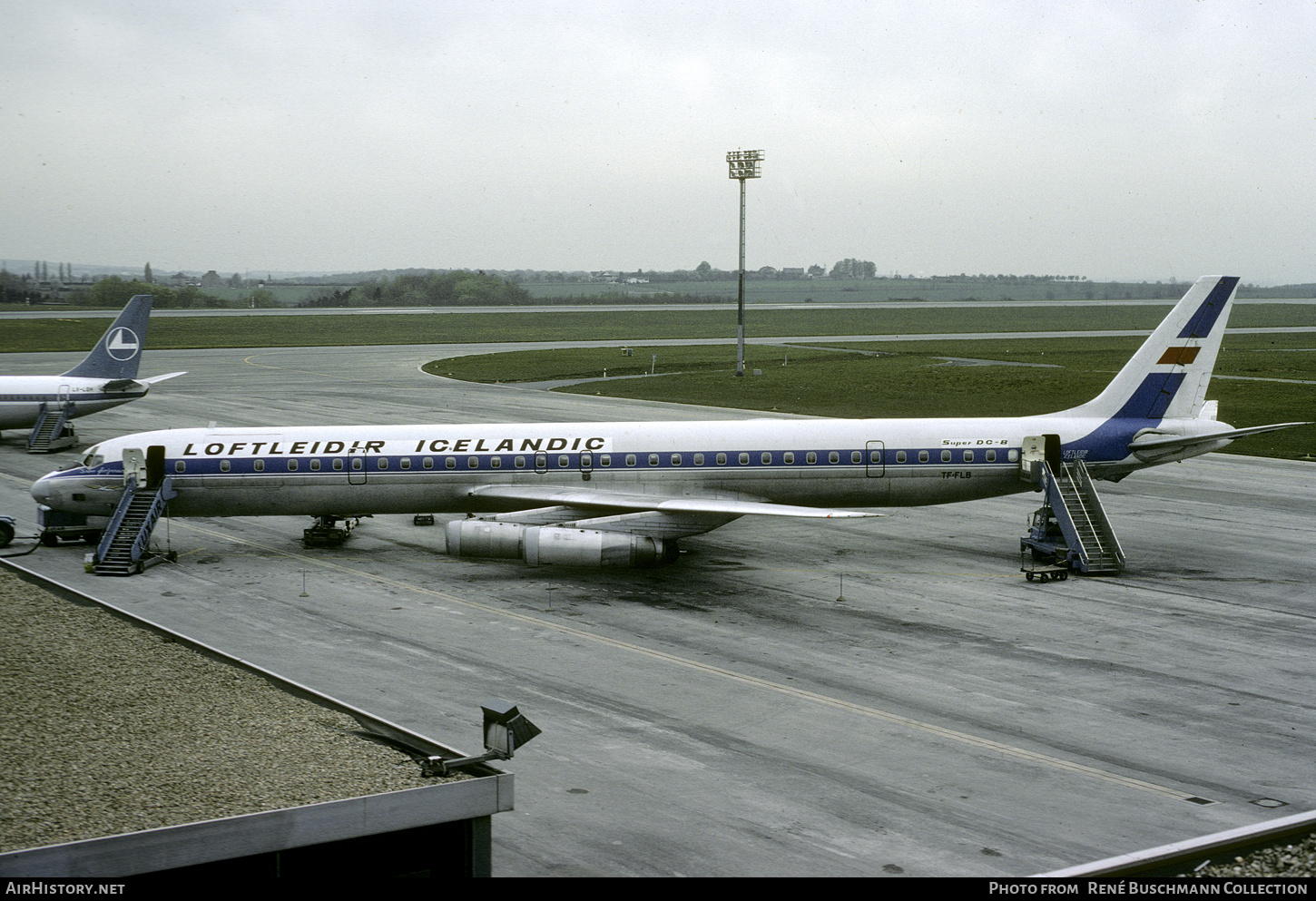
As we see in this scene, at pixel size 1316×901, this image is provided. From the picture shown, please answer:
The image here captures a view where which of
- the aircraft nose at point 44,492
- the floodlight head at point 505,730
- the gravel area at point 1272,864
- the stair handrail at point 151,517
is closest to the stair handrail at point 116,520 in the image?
the stair handrail at point 151,517

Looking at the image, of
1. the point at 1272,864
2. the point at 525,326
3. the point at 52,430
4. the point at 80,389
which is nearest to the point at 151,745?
the point at 1272,864

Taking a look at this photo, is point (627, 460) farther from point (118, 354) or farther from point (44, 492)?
point (118, 354)

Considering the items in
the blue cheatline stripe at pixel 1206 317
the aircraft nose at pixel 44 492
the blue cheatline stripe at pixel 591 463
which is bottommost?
the aircraft nose at pixel 44 492

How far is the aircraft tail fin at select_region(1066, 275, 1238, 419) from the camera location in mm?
33344

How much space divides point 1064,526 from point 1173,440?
15.1 feet

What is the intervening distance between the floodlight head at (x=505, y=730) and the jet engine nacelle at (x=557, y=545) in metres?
16.1

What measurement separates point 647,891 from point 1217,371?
3247 inches

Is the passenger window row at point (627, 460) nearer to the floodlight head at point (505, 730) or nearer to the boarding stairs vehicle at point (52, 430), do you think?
the floodlight head at point (505, 730)

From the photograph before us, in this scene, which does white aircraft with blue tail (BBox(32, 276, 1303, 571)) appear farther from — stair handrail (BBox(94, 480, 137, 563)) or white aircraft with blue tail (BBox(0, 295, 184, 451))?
white aircraft with blue tail (BBox(0, 295, 184, 451))

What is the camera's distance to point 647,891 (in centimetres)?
1223

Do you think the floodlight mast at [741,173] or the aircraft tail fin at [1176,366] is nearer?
the aircraft tail fin at [1176,366]

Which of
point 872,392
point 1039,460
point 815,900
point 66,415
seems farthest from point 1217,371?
point 815,900

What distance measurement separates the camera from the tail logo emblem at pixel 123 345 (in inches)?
2179

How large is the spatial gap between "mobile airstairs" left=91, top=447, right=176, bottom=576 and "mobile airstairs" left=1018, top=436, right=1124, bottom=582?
2362 cm
